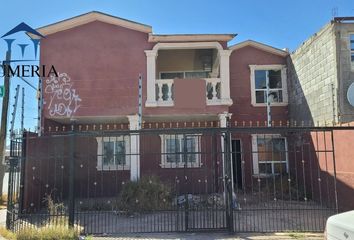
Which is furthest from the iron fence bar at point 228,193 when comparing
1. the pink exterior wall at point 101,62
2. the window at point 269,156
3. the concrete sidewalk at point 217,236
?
the window at point 269,156

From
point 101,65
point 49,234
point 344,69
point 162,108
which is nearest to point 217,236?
point 49,234

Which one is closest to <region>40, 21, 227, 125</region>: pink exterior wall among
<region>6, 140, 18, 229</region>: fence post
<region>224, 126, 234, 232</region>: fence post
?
<region>6, 140, 18, 229</region>: fence post

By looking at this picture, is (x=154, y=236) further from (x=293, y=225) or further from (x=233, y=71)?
(x=233, y=71)

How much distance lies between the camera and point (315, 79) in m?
12.4

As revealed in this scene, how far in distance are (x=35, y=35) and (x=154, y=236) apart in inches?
350

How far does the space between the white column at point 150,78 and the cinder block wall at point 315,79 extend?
5482 mm

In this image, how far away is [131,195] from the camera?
36.1 ft

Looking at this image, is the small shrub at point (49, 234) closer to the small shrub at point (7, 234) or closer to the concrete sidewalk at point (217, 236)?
the small shrub at point (7, 234)

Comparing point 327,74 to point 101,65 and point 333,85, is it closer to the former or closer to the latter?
point 333,85

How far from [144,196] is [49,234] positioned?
12.3 ft

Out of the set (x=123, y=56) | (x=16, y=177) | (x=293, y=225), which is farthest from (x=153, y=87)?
(x=293, y=225)

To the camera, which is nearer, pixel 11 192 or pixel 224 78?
pixel 11 192

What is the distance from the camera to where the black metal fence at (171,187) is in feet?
27.7

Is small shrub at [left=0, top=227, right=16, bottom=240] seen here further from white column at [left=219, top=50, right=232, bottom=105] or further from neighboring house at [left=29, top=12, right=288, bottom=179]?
white column at [left=219, top=50, right=232, bottom=105]
